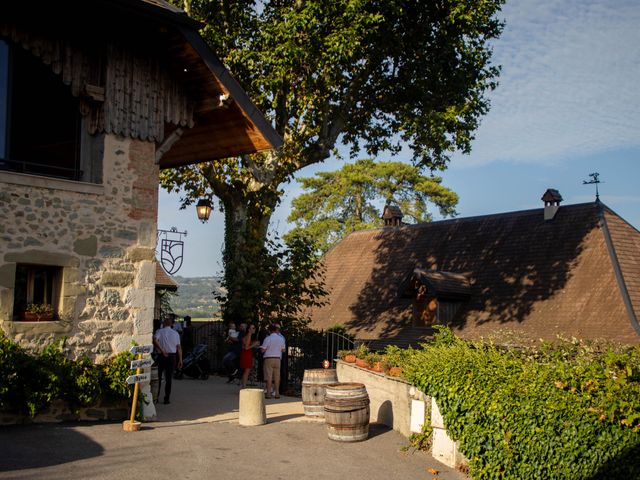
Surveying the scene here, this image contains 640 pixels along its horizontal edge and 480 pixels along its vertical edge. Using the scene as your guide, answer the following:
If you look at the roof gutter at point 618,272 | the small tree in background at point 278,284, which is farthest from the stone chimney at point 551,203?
the small tree in background at point 278,284

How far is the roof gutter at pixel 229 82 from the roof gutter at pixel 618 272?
12.6 metres

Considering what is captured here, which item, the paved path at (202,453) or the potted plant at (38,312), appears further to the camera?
the potted plant at (38,312)

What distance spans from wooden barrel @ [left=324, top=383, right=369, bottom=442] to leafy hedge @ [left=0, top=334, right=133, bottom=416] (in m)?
3.41

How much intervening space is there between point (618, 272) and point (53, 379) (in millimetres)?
17734

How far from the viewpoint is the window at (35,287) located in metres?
11.3

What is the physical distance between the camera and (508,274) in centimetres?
2533

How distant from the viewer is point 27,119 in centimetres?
1405

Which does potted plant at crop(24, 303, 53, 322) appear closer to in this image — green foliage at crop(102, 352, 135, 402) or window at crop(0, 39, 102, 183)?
green foliage at crop(102, 352, 135, 402)

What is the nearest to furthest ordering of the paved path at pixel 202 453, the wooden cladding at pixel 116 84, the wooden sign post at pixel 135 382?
1. the paved path at pixel 202 453
2. the wooden sign post at pixel 135 382
3. the wooden cladding at pixel 116 84

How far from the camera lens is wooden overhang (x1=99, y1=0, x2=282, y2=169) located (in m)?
12.2

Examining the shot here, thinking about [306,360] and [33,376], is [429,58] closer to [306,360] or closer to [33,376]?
[306,360]

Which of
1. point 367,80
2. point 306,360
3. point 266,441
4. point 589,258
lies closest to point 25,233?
point 266,441

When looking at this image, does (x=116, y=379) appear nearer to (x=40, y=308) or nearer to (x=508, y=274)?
(x=40, y=308)

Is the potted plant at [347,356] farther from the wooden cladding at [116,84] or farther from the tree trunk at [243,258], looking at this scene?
the wooden cladding at [116,84]
